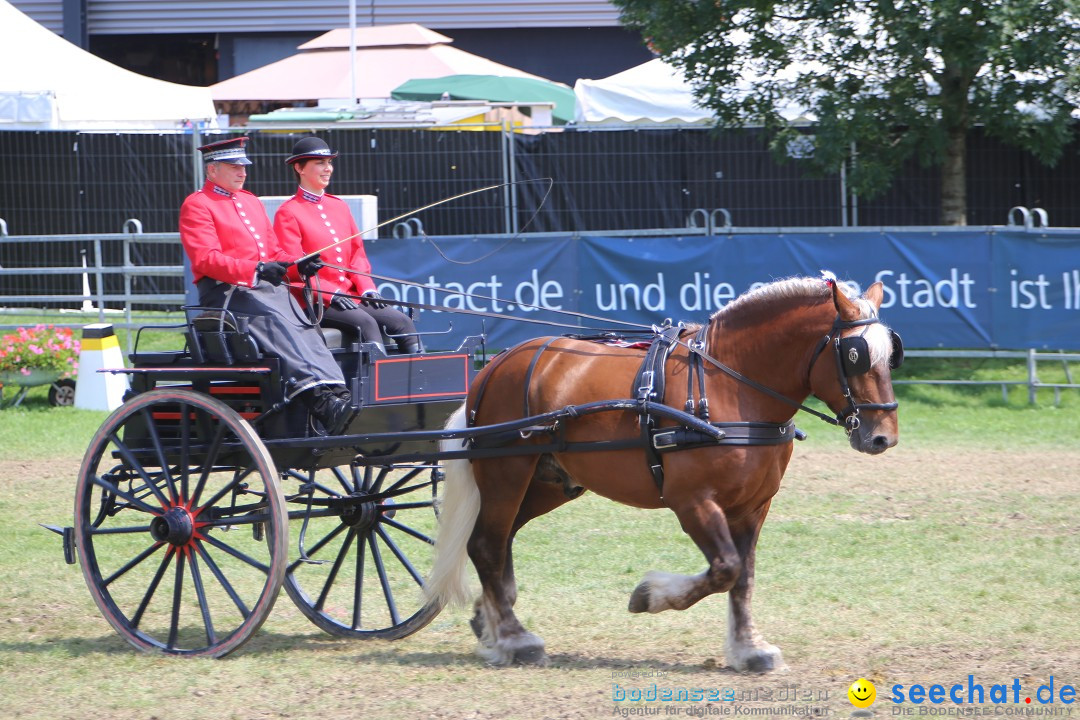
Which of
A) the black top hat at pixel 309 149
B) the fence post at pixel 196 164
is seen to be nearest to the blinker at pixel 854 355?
the black top hat at pixel 309 149

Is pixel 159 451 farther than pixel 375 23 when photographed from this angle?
No

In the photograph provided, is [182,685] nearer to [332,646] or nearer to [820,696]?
[332,646]

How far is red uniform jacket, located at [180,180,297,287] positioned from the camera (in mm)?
5777

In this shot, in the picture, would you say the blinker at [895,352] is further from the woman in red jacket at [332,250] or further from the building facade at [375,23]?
the building facade at [375,23]

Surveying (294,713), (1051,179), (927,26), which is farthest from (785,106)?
(294,713)

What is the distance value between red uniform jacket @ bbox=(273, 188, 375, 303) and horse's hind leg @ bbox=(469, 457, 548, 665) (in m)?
1.30

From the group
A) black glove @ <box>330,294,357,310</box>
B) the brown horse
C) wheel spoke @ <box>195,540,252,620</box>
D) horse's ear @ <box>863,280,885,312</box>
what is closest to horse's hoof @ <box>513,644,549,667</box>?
the brown horse

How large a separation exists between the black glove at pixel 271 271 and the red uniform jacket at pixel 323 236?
1.80ft

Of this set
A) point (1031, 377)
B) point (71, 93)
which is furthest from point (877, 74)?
point (71, 93)

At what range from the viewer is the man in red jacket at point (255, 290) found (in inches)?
223

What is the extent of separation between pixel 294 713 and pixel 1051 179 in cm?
1158

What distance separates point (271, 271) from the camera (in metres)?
5.73

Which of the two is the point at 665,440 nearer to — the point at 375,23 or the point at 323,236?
the point at 323,236

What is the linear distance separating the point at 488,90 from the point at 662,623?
49.1ft
